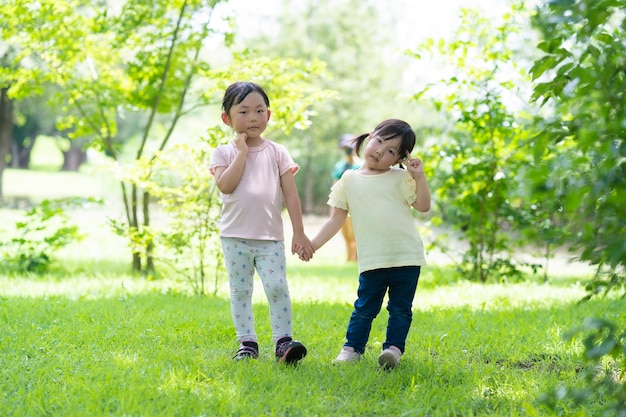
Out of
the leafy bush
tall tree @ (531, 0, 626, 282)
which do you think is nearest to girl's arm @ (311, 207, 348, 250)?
tall tree @ (531, 0, 626, 282)

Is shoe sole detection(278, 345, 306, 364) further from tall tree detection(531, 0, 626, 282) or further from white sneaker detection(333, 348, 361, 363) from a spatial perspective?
tall tree detection(531, 0, 626, 282)

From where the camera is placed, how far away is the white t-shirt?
12.7ft

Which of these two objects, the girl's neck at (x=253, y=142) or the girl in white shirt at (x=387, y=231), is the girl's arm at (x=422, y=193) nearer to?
the girl in white shirt at (x=387, y=231)

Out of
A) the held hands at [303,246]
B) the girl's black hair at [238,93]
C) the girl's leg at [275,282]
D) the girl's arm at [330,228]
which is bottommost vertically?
the girl's leg at [275,282]

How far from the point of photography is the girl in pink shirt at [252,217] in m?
3.96

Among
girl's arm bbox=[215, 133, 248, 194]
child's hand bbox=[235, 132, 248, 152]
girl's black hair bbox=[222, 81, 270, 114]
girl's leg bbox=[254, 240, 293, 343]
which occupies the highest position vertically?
girl's black hair bbox=[222, 81, 270, 114]

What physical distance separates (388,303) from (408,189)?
0.61 metres

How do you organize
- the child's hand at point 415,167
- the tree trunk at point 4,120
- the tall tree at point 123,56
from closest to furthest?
the child's hand at point 415,167 < the tall tree at point 123,56 < the tree trunk at point 4,120

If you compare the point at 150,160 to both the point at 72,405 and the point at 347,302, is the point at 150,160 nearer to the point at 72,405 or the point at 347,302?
the point at 347,302

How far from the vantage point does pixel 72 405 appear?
3062 millimetres

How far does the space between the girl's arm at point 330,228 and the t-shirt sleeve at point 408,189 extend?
38 centimetres

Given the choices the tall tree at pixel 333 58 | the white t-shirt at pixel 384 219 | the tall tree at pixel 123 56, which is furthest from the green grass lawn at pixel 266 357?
the tall tree at pixel 333 58

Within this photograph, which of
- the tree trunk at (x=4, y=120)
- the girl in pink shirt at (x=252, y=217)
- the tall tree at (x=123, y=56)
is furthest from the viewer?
the tree trunk at (x=4, y=120)

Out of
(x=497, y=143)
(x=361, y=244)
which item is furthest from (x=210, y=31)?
(x=361, y=244)
